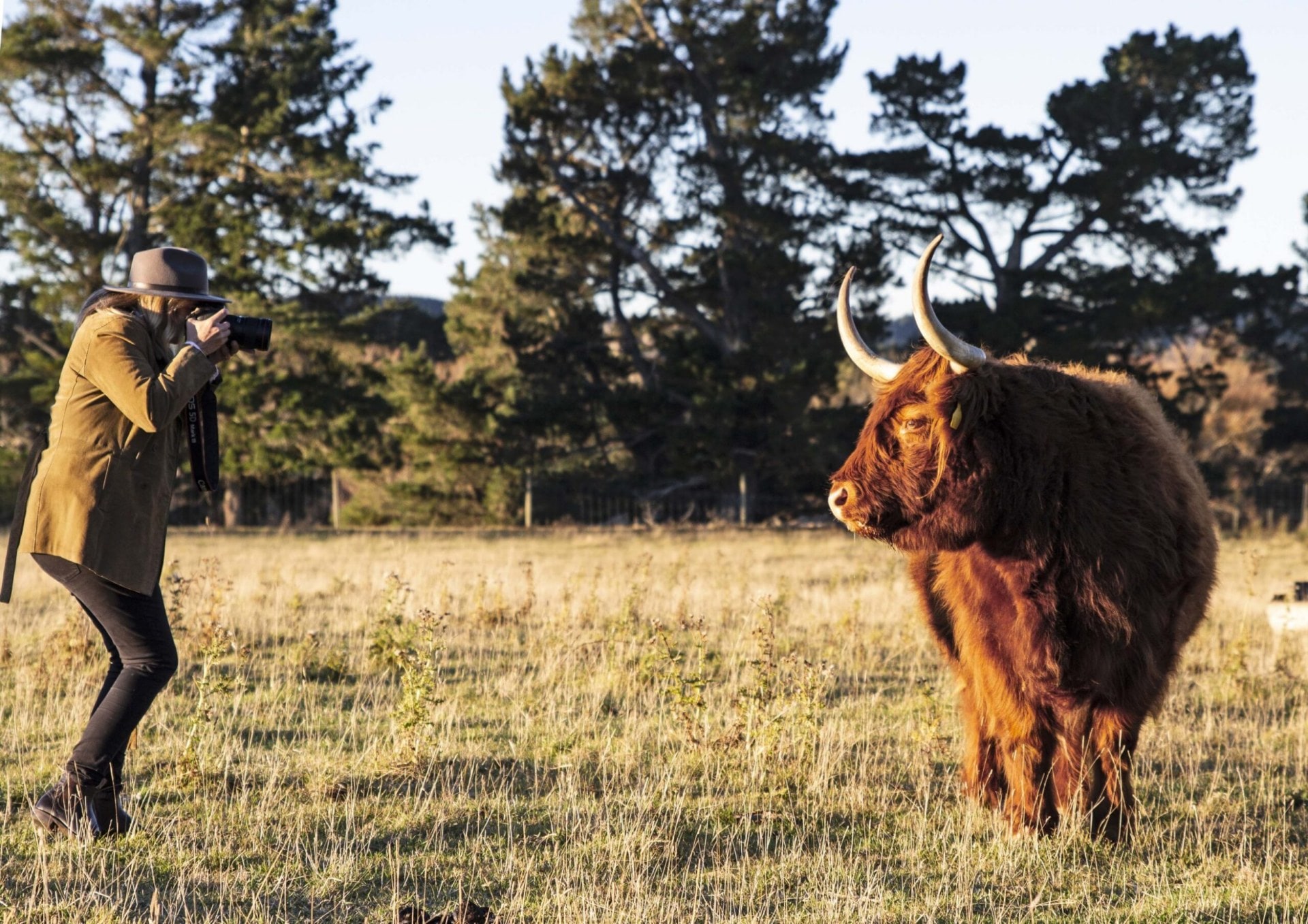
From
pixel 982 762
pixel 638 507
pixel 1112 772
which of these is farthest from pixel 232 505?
pixel 1112 772

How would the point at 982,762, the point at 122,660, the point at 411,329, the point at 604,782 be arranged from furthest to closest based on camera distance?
the point at 411,329 → the point at 604,782 → the point at 982,762 → the point at 122,660

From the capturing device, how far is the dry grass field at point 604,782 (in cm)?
434

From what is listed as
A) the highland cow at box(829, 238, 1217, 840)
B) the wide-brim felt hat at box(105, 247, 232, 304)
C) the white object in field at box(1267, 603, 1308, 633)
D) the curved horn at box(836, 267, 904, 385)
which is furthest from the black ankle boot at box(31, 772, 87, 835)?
the white object in field at box(1267, 603, 1308, 633)

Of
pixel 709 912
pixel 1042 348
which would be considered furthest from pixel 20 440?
pixel 709 912

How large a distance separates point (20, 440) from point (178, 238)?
6.56 metres

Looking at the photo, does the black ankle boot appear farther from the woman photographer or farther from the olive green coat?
the olive green coat

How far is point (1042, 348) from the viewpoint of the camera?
26250 millimetres

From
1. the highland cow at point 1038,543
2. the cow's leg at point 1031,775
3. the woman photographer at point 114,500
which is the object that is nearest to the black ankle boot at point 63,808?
the woman photographer at point 114,500

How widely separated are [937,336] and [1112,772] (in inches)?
75.9

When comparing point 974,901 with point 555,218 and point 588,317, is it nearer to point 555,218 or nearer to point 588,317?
point 555,218

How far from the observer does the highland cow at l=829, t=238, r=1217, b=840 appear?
4969mm

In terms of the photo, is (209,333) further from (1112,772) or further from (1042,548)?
(1112,772)

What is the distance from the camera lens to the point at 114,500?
4613mm

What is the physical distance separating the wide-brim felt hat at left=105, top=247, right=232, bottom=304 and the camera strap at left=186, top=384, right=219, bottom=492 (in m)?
0.40
